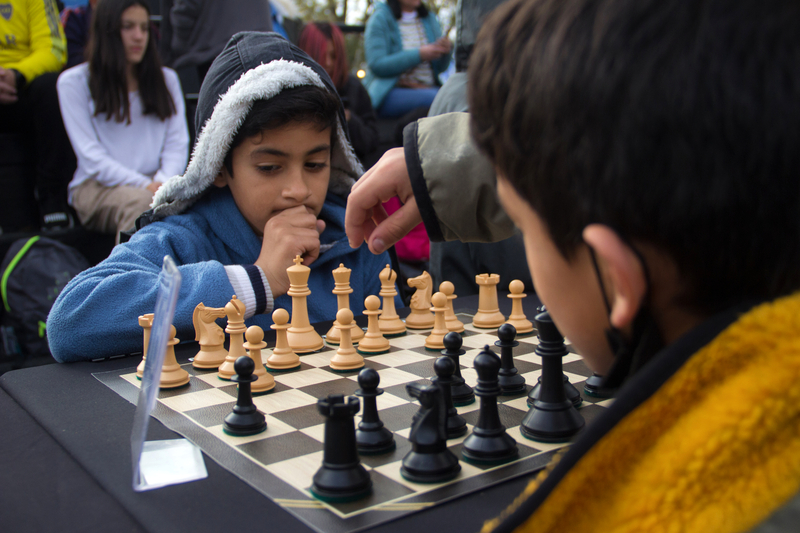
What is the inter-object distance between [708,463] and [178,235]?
64.1 inches

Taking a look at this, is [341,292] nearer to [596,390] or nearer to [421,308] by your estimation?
[421,308]

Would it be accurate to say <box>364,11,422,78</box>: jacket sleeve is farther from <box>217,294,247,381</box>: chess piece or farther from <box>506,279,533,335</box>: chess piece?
<box>217,294,247,381</box>: chess piece

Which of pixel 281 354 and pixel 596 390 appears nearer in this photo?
pixel 596 390

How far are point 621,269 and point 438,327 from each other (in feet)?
2.90

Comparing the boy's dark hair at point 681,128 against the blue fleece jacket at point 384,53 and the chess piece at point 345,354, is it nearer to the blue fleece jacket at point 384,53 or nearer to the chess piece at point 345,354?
the chess piece at point 345,354

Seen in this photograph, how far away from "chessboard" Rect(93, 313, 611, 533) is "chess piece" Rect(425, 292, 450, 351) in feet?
0.09

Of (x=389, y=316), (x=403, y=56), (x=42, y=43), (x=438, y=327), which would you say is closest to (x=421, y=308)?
(x=389, y=316)

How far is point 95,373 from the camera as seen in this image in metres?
1.29

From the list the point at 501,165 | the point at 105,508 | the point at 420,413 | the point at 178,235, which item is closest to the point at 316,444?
the point at 420,413

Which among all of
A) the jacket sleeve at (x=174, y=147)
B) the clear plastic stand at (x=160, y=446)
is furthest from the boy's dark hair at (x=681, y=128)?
the jacket sleeve at (x=174, y=147)

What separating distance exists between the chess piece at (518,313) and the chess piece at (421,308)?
0.21m

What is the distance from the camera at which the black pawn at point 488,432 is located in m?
0.84

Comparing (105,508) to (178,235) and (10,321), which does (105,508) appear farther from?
(10,321)

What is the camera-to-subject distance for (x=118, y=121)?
3.24 meters
